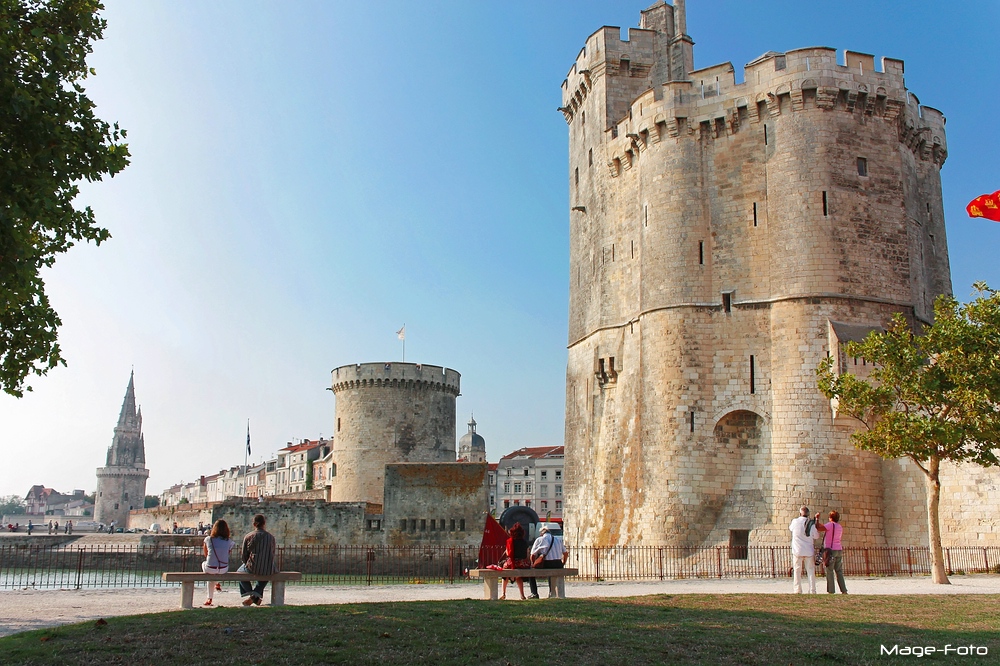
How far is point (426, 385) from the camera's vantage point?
4988 cm

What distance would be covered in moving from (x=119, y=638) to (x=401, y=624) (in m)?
2.72

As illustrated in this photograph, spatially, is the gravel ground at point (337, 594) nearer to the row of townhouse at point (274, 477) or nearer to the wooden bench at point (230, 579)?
the wooden bench at point (230, 579)

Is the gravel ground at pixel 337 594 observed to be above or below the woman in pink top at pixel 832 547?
below

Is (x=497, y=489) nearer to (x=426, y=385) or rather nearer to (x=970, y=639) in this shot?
(x=426, y=385)

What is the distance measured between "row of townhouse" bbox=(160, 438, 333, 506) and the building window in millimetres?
A: 46897

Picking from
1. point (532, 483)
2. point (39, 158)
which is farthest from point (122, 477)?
point (39, 158)

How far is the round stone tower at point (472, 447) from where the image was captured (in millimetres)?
81406

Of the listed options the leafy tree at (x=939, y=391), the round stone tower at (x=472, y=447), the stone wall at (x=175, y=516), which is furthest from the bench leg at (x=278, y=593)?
the round stone tower at (x=472, y=447)

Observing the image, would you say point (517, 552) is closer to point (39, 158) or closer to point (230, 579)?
point (230, 579)

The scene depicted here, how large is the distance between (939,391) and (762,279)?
311 inches

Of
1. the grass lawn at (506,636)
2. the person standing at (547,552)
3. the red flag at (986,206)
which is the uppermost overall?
the red flag at (986,206)

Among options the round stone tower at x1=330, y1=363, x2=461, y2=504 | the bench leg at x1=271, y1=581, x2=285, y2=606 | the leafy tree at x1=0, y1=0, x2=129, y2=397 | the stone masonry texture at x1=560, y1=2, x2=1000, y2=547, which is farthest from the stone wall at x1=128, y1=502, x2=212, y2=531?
the leafy tree at x1=0, y1=0, x2=129, y2=397

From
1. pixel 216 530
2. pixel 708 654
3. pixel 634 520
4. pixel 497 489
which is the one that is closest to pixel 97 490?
pixel 497 489

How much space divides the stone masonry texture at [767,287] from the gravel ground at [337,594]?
444 cm
